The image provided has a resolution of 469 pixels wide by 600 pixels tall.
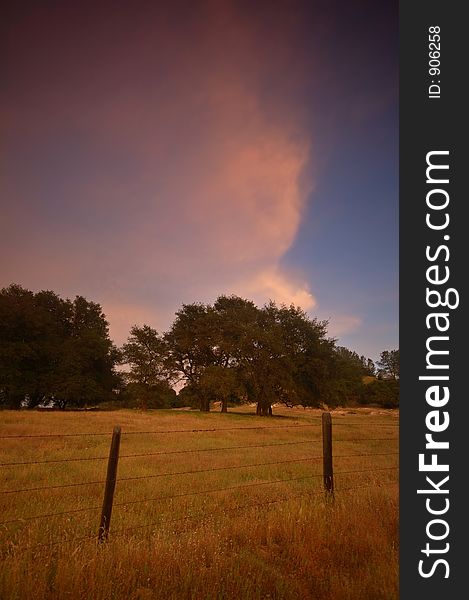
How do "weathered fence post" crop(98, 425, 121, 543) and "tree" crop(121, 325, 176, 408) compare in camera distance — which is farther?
"tree" crop(121, 325, 176, 408)

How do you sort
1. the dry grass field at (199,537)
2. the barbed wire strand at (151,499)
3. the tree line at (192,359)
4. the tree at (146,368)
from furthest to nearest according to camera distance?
1. the tree at (146,368)
2. the tree line at (192,359)
3. the barbed wire strand at (151,499)
4. the dry grass field at (199,537)

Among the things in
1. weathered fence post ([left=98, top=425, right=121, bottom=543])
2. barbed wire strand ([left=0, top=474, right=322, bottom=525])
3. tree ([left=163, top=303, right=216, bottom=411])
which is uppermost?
tree ([left=163, top=303, right=216, bottom=411])

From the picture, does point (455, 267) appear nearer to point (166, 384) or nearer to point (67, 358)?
point (166, 384)

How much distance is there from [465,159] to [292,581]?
5.63 m

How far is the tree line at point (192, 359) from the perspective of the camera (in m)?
38.2

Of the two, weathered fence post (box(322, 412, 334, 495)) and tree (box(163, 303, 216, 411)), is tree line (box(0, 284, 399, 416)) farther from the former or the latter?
weathered fence post (box(322, 412, 334, 495))

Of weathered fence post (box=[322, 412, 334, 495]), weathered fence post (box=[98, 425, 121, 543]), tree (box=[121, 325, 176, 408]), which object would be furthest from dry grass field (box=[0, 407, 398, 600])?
tree (box=[121, 325, 176, 408])

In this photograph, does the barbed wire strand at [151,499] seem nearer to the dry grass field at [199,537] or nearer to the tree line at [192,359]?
the dry grass field at [199,537]

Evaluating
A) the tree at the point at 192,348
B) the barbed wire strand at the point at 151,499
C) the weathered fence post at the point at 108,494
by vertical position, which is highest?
the tree at the point at 192,348

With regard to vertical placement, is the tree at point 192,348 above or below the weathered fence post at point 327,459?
above

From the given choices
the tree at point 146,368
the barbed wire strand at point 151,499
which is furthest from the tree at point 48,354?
the barbed wire strand at point 151,499

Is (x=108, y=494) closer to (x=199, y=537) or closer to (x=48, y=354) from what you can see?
(x=199, y=537)

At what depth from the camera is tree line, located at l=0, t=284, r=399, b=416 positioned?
125ft

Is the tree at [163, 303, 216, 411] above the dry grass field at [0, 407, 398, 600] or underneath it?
above
